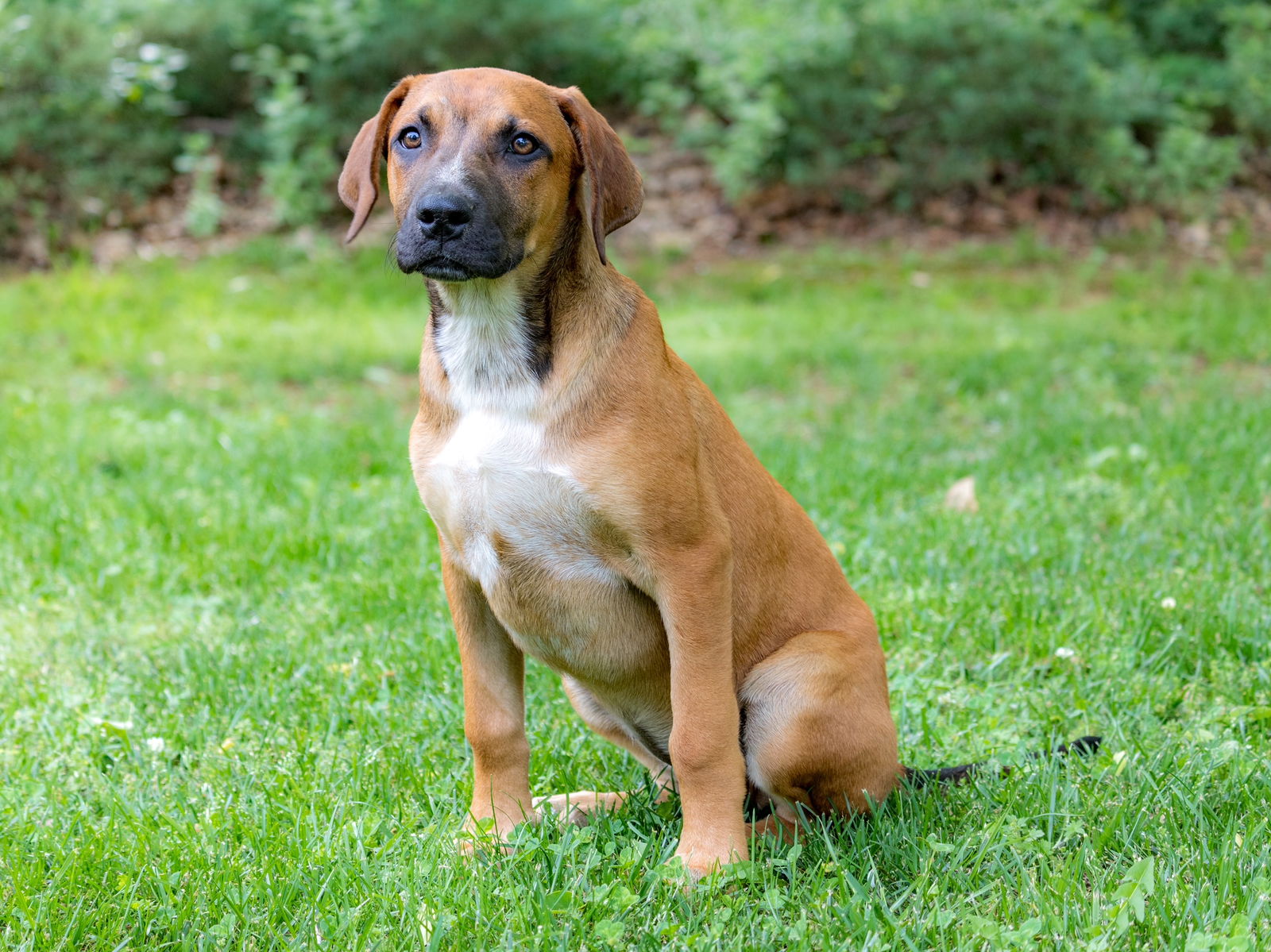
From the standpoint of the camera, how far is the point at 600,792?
3418 mm

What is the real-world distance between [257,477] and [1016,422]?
387 cm

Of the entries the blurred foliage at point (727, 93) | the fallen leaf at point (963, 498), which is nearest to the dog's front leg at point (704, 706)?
the fallen leaf at point (963, 498)

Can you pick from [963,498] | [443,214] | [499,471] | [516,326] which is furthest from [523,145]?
[963,498]

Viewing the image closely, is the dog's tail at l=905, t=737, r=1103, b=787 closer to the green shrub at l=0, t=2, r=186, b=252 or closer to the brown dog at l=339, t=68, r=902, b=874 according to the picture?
the brown dog at l=339, t=68, r=902, b=874

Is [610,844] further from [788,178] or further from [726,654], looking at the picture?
[788,178]

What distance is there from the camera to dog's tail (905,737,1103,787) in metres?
3.15

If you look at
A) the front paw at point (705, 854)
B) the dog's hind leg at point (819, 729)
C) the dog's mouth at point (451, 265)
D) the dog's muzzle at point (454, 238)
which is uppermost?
the dog's muzzle at point (454, 238)

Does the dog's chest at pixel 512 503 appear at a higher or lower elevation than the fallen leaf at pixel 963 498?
higher

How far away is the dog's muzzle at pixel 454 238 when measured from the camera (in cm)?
273

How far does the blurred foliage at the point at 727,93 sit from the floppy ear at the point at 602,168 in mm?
7584

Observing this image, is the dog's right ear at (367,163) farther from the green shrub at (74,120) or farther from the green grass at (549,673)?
the green shrub at (74,120)

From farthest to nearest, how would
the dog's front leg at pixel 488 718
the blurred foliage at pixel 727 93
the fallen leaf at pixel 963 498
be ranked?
the blurred foliage at pixel 727 93
the fallen leaf at pixel 963 498
the dog's front leg at pixel 488 718

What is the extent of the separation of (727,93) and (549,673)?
300 inches

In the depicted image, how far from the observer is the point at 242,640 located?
418 centimetres
